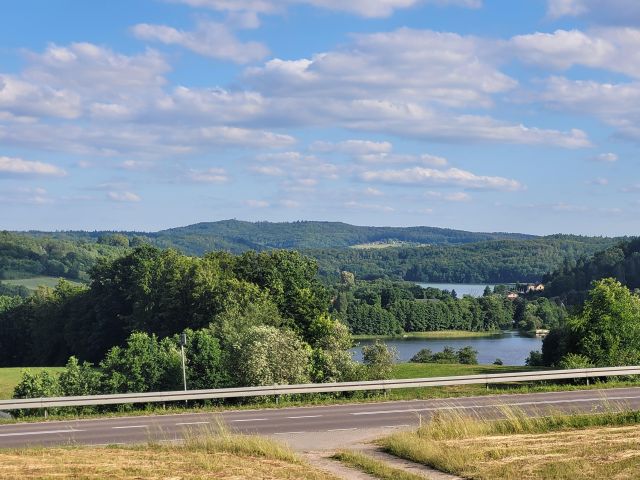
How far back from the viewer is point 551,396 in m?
27.5

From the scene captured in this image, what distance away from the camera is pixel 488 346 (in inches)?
5069

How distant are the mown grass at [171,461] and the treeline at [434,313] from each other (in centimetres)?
13900

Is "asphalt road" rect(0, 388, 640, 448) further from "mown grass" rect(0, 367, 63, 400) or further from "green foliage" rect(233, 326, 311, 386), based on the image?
"mown grass" rect(0, 367, 63, 400)

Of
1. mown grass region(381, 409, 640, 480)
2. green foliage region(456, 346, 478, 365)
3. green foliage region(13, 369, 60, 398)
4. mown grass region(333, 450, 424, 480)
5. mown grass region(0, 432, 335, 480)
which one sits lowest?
green foliage region(456, 346, 478, 365)

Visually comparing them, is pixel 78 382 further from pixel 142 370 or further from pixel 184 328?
pixel 184 328

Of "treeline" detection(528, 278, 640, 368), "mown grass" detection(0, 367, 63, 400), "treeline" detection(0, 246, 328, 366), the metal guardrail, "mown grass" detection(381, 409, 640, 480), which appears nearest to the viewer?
"mown grass" detection(381, 409, 640, 480)

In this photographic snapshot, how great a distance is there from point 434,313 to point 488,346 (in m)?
43.5

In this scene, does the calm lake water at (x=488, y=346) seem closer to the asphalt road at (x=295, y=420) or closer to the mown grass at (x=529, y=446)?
the asphalt road at (x=295, y=420)

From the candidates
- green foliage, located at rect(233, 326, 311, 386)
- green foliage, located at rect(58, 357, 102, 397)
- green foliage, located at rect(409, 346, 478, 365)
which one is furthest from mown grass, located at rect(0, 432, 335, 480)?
green foliage, located at rect(409, 346, 478, 365)

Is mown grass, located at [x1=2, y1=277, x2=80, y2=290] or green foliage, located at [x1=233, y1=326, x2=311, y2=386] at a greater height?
mown grass, located at [x1=2, y1=277, x2=80, y2=290]

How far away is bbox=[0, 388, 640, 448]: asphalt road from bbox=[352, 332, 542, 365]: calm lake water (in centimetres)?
6015

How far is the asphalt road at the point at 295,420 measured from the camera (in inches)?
838

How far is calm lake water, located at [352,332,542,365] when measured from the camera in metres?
103

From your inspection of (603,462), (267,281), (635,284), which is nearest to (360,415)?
(603,462)
